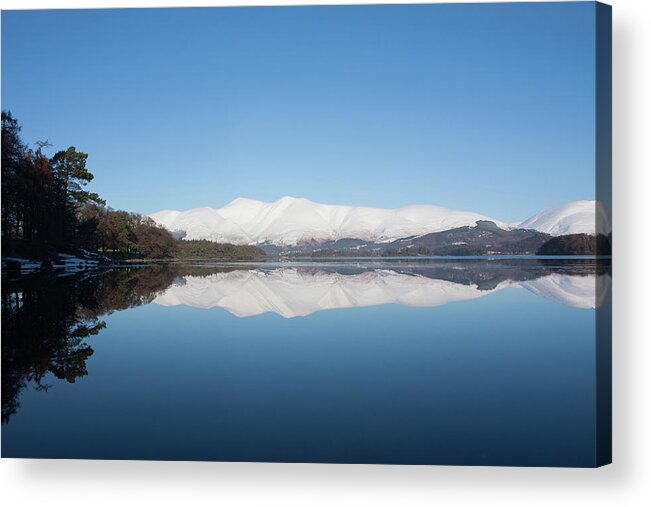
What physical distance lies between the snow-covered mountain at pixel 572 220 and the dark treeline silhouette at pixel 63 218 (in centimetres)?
292

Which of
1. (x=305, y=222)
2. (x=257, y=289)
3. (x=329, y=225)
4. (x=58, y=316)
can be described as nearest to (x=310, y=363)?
(x=257, y=289)

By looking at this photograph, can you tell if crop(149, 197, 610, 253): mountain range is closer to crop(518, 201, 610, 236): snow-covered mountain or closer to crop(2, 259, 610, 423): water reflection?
crop(518, 201, 610, 236): snow-covered mountain

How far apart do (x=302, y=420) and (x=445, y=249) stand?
9.25 feet

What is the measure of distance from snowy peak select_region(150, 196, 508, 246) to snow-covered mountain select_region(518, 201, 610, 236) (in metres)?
0.37

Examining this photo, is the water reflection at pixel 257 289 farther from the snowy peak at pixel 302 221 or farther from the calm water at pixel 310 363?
the snowy peak at pixel 302 221

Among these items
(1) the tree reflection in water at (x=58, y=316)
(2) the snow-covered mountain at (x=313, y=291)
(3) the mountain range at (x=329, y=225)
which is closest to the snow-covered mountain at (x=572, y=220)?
(3) the mountain range at (x=329, y=225)

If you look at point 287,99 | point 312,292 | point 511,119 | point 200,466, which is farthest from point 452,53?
point 200,466

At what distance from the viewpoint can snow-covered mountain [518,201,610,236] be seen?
15.0 feet

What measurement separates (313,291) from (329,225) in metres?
0.75

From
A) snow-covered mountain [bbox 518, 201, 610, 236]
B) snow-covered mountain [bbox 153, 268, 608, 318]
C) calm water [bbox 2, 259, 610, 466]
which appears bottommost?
calm water [bbox 2, 259, 610, 466]

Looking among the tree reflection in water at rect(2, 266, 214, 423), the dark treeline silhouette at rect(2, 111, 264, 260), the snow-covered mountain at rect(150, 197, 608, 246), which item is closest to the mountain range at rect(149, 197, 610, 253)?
the snow-covered mountain at rect(150, 197, 608, 246)

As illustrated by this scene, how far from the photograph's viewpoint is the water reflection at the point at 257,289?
18.6 feet

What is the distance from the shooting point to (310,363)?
4.88 meters

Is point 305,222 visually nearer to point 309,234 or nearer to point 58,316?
point 309,234
